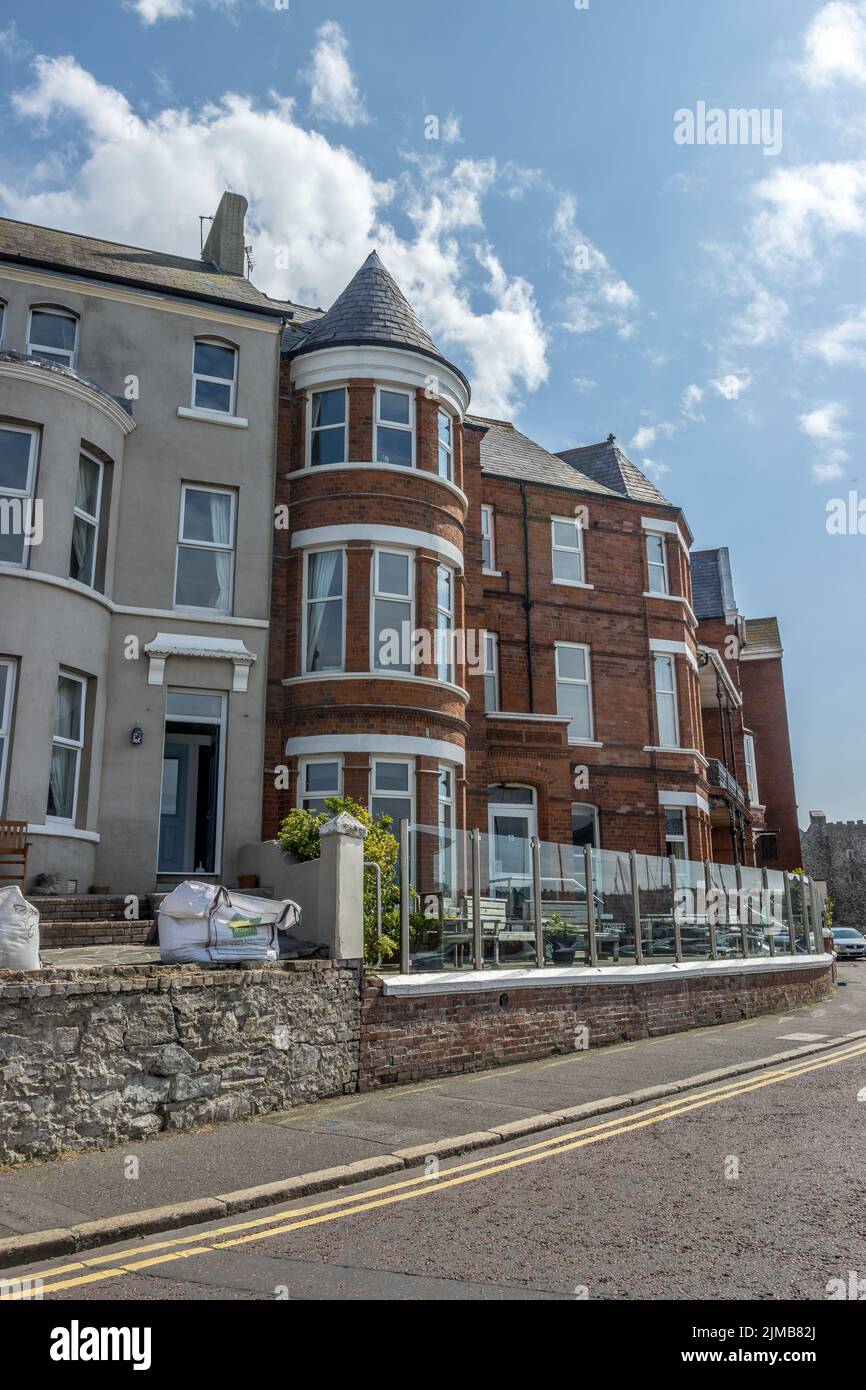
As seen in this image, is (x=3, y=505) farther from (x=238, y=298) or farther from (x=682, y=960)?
(x=682, y=960)

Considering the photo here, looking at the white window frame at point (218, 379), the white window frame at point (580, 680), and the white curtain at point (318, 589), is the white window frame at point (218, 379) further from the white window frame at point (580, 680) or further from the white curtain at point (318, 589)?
the white window frame at point (580, 680)

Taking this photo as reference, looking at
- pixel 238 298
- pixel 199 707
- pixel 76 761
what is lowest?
pixel 76 761

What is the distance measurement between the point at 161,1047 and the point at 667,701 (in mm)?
19428

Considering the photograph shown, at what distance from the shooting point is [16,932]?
8.46 meters

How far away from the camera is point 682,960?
16531 millimetres

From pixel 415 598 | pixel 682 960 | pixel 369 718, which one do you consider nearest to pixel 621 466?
pixel 415 598

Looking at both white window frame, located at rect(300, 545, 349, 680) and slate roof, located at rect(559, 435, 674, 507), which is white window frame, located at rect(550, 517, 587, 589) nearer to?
slate roof, located at rect(559, 435, 674, 507)

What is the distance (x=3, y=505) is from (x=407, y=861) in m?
8.18

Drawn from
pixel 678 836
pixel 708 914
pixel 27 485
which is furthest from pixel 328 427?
pixel 678 836

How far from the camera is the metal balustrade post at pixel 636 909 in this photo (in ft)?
50.2

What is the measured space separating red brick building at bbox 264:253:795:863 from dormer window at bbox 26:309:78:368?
3829 mm

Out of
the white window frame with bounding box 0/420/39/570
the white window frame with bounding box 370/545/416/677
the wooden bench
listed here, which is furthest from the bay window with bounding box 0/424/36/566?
the white window frame with bounding box 370/545/416/677

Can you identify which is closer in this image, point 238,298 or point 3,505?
point 3,505

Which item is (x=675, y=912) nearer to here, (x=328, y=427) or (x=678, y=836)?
(x=678, y=836)
